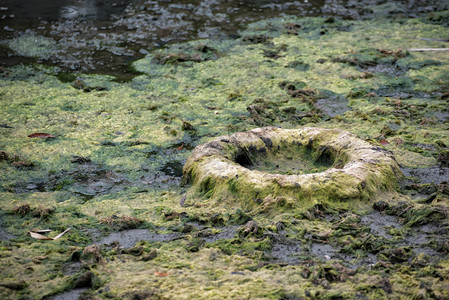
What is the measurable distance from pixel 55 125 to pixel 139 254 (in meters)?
1.92

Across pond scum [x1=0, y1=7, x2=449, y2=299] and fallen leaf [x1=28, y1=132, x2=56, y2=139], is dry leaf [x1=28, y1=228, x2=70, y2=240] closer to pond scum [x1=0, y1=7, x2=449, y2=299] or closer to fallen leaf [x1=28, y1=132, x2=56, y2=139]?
pond scum [x1=0, y1=7, x2=449, y2=299]

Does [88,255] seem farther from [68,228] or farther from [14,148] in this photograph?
[14,148]

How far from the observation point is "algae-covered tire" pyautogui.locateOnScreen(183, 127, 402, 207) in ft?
8.59

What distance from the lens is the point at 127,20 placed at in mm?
6355

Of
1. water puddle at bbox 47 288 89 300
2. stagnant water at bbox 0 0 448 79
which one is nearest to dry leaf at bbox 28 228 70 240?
water puddle at bbox 47 288 89 300

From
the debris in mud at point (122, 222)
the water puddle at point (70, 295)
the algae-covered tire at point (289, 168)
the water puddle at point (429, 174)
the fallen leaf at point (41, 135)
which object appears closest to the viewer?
the water puddle at point (70, 295)

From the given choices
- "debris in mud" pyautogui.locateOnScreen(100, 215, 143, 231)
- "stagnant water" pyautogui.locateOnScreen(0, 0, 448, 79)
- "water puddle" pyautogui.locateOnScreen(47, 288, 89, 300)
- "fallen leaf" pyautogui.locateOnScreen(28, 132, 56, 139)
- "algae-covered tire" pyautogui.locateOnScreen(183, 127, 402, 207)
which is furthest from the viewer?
"stagnant water" pyautogui.locateOnScreen(0, 0, 448, 79)

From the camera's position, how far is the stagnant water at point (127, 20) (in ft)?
17.2

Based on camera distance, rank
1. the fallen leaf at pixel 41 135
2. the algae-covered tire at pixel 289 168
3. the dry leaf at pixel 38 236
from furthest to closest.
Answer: the fallen leaf at pixel 41 135, the algae-covered tire at pixel 289 168, the dry leaf at pixel 38 236

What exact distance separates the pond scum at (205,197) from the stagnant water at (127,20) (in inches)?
11.9

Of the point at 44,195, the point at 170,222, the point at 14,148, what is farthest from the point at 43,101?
the point at 170,222

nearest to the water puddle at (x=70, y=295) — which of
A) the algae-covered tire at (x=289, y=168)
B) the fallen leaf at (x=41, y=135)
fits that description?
the algae-covered tire at (x=289, y=168)

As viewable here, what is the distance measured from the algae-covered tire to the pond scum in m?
0.08

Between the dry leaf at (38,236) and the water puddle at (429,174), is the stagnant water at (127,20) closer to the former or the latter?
the dry leaf at (38,236)
